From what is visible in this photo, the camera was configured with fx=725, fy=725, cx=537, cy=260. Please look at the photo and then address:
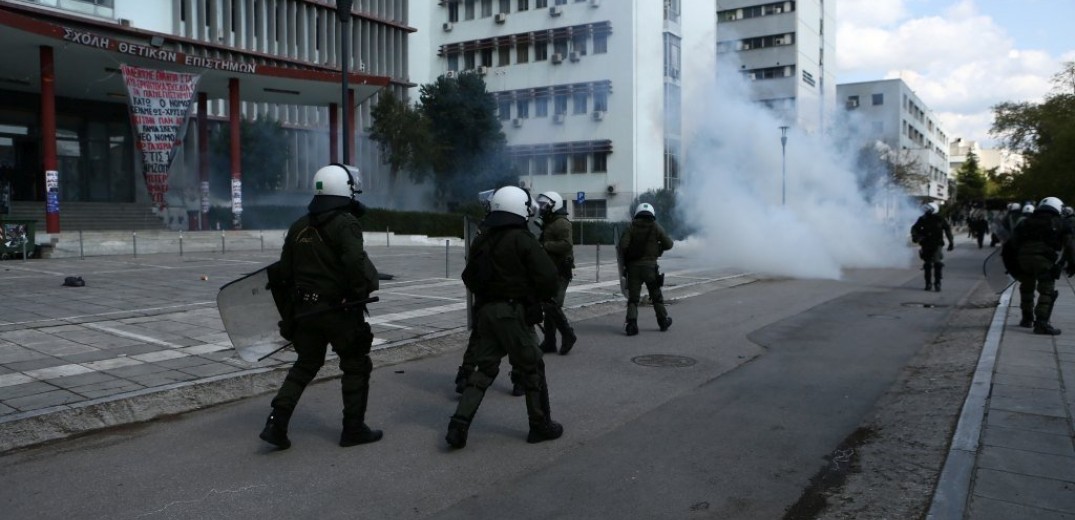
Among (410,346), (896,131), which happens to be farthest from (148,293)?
(896,131)

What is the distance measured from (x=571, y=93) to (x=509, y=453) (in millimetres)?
36550

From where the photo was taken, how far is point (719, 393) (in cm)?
602

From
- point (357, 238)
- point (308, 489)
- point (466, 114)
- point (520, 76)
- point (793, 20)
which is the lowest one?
point (308, 489)

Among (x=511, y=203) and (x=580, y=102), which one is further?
(x=580, y=102)

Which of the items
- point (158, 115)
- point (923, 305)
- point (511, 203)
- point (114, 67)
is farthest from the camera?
point (114, 67)

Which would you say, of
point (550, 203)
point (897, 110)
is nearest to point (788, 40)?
point (897, 110)

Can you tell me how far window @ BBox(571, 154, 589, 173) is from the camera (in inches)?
Result: 1599

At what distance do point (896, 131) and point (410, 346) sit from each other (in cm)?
7058

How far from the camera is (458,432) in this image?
4.52 metres

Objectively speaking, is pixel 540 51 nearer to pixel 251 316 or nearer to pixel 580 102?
pixel 580 102

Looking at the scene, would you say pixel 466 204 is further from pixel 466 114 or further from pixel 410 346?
pixel 410 346

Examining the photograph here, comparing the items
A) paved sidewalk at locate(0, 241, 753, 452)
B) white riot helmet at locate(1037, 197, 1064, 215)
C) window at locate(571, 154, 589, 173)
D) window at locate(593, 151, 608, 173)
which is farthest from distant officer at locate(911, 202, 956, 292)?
window at locate(571, 154, 589, 173)

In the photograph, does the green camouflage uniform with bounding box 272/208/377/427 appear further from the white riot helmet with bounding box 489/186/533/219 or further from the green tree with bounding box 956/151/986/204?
the green tree with bounding box 956/151/986/204

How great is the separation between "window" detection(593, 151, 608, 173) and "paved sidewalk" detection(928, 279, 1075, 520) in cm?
3313
